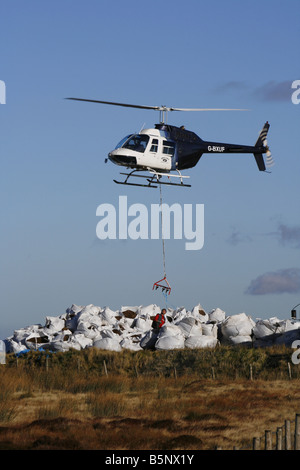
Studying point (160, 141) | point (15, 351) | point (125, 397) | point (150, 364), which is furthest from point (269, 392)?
point (15, 351)

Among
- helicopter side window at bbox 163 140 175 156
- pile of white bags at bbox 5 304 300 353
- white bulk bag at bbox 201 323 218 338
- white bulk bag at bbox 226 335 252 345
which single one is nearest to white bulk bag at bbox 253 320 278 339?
pile of white bags at bbox 5 304 300 353

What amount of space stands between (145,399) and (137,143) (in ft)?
31.7

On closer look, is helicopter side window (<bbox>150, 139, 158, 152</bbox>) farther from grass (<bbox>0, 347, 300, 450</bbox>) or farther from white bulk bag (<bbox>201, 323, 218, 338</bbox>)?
white bulk bag (<bbox>201, 323, 218, 338</bbox>)

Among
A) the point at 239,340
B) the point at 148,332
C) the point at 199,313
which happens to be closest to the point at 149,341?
the point at 148,332

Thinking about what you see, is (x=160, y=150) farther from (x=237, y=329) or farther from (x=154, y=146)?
(x=237, y=329)

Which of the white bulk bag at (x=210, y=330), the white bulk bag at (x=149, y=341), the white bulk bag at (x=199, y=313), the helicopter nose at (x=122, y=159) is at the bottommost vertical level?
the white bulk bag at (x=149, y=341)

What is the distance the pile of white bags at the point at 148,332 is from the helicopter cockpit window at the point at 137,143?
10.6 m

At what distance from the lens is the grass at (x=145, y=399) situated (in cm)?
2111

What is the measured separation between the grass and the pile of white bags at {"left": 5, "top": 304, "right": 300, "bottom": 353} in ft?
3.99

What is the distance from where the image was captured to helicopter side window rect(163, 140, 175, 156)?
32406 mm

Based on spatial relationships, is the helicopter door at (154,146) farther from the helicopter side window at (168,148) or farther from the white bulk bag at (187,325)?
the white bulk bag at (187,325)

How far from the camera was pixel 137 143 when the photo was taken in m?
31.5

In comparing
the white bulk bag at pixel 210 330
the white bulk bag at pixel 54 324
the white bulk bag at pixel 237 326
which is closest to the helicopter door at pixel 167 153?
the white bulk bag at pixel 237 326
